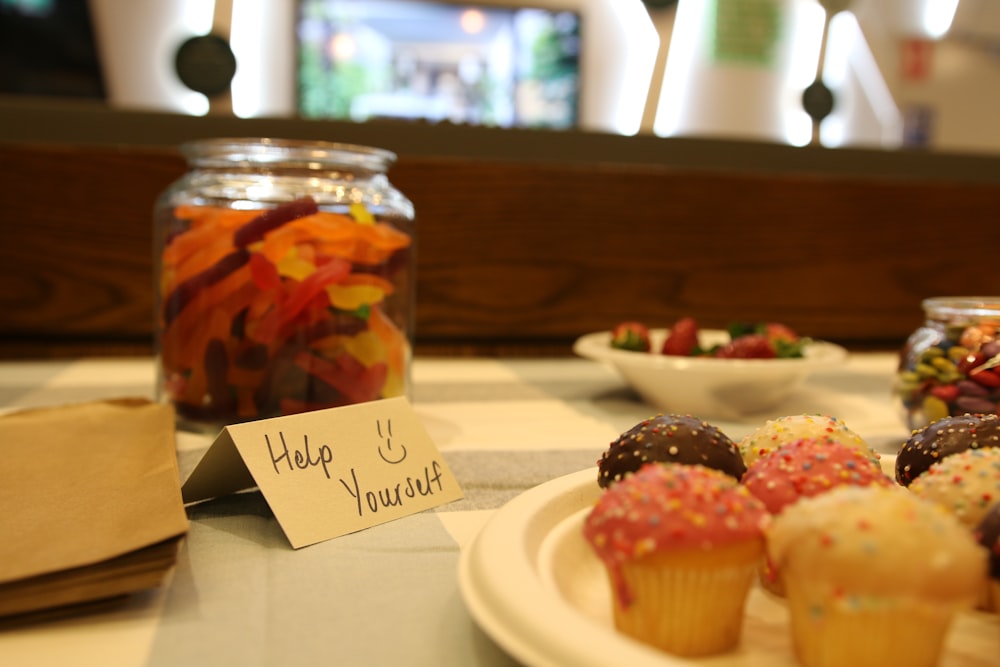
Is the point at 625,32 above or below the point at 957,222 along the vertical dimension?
above

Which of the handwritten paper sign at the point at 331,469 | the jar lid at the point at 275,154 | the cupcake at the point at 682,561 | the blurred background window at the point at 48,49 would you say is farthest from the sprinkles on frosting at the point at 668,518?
the blurred background window at the point at 48,49

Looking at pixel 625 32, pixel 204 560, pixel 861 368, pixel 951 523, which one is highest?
pixel 625 32

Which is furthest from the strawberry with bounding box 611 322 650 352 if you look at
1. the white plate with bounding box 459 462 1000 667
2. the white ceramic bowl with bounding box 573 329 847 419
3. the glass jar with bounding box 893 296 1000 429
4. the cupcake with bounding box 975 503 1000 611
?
the cupcake with bounding box 975 503 1000 611

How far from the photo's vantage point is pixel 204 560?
0.52m

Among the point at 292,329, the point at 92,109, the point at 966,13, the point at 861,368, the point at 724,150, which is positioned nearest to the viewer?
the point at 292,329

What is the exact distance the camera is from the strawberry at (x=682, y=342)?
1.02 metres

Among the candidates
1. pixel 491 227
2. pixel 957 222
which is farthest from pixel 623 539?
pixel 957 222

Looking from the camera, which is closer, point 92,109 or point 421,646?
point 421,646

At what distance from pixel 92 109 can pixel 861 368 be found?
1244mm

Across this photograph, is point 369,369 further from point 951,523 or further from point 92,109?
point 92,109

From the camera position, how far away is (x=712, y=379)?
0.91 meters

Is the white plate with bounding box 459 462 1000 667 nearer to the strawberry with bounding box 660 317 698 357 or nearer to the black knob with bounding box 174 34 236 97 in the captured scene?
the strawberry with bounding box 660 317 698 357

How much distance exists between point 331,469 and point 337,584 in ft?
0.38

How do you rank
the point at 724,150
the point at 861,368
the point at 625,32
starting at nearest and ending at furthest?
the point at 861,368
the point at 724,150
the point at 625,32
